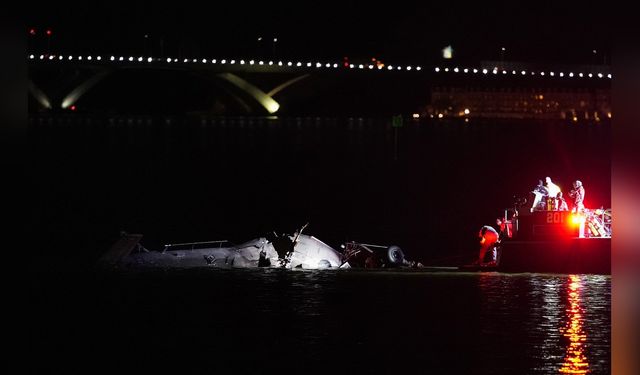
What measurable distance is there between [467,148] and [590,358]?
322 ft

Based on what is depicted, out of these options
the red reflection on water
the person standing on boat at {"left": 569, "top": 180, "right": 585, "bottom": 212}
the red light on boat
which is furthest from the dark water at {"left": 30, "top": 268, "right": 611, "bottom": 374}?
the person standing on boat at {"left": 569, "top": 180, "right": 585, "bottom": 212}

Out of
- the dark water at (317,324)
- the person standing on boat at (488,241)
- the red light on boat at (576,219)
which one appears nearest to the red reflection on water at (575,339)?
the dark water at (317,324)

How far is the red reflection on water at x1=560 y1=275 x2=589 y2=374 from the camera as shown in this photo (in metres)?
13.7

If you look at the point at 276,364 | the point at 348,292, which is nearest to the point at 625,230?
the point at 276,364

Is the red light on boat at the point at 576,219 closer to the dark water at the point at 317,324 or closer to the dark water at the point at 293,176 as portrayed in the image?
the dark water at the point at 317,324

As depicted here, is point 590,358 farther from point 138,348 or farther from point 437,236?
point 437,236

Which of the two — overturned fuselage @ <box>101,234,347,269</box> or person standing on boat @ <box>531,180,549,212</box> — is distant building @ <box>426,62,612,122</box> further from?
overturned fuselage @ <box>101,234,347,269</box>

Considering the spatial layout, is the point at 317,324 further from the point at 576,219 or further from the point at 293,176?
the point at 293,176

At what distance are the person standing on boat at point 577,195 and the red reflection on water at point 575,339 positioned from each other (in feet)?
24.5

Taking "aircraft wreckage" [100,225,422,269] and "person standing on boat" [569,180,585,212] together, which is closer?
"person standing on boat" [569,180,585,212]

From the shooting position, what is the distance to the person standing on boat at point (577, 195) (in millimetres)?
30312

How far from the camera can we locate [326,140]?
114625mm

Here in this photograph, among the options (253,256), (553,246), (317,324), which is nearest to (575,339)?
(317,324)

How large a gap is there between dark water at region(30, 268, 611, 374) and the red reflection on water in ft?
0.06
